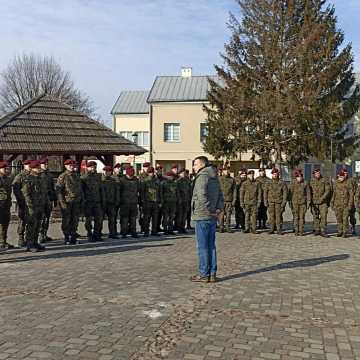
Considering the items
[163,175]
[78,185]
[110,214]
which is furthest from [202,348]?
[163,175]

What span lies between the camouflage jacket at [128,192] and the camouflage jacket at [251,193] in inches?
124

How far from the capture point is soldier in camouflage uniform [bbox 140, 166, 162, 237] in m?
14.1

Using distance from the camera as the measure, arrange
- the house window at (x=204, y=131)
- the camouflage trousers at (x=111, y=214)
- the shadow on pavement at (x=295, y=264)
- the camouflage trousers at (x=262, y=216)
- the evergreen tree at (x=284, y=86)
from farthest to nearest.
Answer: the house window at (x=204, y=131), the evergreen tree at (x=284, y=86), the camouflage trousers at (x=262, y=216), the camouflage trousers at (x=111, y=214), the shadow on pavement at (x=295, y=264)

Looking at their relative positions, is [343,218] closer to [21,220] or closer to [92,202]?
[92,202]

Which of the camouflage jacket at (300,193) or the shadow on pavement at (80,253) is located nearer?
the shadow on pavement at (80,253)

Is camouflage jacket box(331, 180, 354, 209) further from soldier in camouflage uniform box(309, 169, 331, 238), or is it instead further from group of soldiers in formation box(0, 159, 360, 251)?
soldier in camouflage uniform box(309, 169, 331, 238)

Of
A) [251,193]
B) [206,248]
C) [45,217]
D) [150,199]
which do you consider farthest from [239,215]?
[206,248]

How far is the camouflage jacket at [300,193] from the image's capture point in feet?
48.4

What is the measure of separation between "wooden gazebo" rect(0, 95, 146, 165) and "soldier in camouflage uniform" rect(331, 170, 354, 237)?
7.12 m

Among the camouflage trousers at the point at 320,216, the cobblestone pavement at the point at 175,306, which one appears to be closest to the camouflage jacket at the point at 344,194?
the camouflage trousers at the point at 320,216

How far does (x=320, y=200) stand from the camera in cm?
1473

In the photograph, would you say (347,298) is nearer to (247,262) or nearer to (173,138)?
(247,262)

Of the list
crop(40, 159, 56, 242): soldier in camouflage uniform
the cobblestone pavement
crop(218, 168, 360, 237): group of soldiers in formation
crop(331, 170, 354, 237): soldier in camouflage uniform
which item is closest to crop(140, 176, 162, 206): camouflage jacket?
crop(218, 168, 360, 237): group of soldiers in formation

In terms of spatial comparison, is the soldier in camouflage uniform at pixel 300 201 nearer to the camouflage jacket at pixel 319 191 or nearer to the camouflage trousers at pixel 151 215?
the camouflage jacket at pixel 319 191
